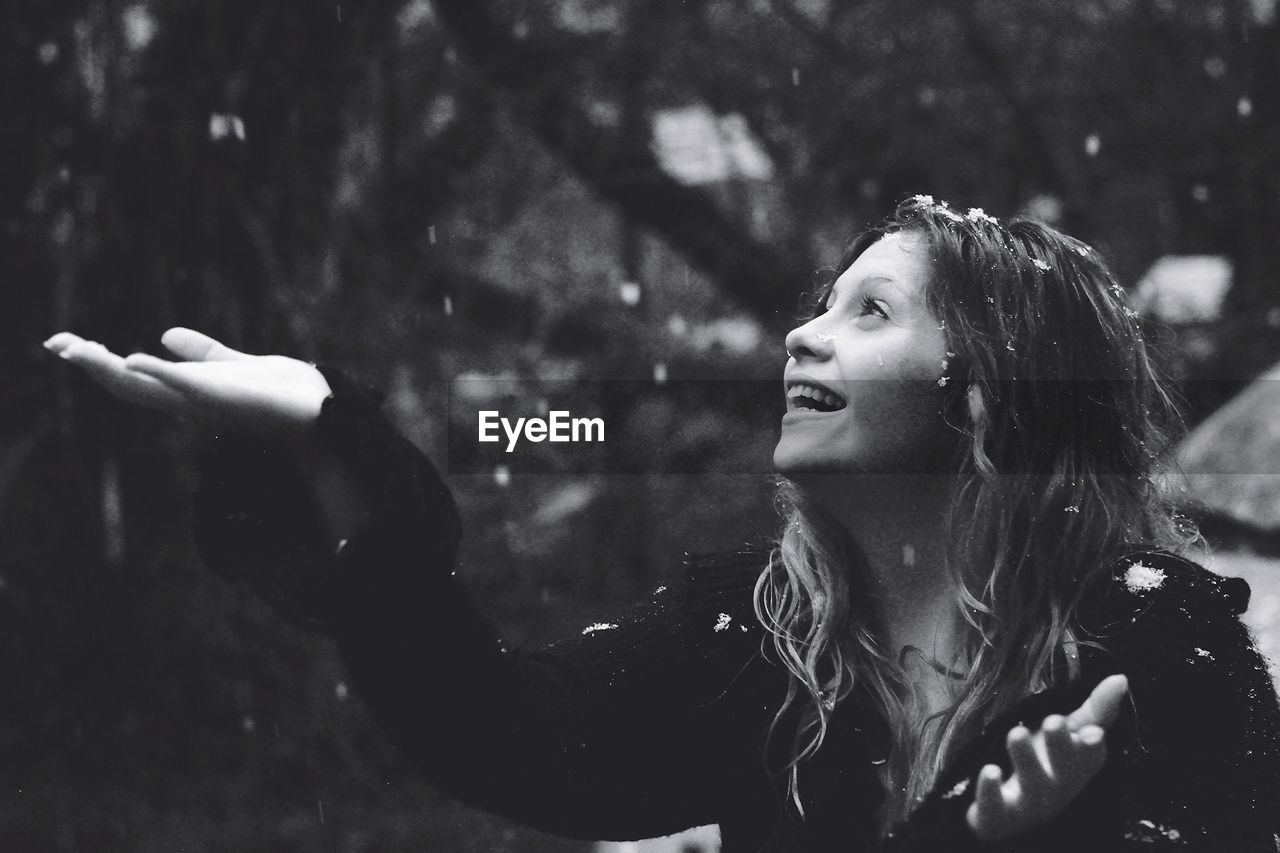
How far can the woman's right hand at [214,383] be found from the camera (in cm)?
68

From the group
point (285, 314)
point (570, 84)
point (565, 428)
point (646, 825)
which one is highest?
point (570, 84)

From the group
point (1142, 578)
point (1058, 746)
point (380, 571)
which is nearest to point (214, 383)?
point (380, 571)

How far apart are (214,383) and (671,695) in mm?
413

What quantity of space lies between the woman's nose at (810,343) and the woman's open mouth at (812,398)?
2 centimetres

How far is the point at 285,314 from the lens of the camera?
2.00m

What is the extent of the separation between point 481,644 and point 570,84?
5.87 feet

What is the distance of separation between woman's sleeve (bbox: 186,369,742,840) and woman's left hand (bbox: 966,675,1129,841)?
11.2 inches

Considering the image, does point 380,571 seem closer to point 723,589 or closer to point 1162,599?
point 723,589

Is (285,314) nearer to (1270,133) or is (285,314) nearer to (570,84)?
(570,84)

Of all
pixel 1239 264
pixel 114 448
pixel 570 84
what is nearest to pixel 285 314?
pixel 114 448

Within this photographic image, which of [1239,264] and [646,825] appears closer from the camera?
[646,825]

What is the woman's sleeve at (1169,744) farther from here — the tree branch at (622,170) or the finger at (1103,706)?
the tree branch at (622,170)

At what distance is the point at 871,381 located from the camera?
88 cm

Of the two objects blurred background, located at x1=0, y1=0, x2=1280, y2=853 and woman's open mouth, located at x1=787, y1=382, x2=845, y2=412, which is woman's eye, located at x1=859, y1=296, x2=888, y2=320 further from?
blurred background, located at x1=0, y1=0, x2=1280, y2=853
